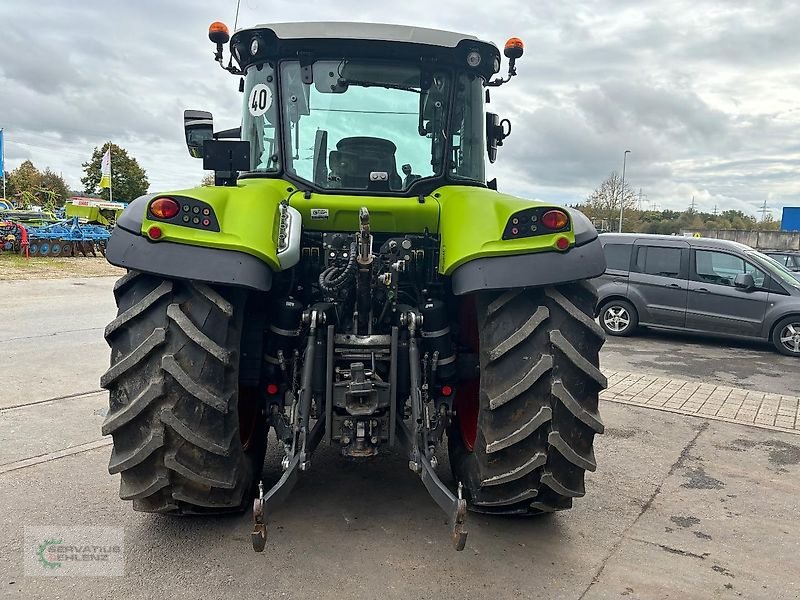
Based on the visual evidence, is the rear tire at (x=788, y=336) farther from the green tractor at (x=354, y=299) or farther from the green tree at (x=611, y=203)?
the green tree at (x=611, y=203)

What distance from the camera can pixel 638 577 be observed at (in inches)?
125

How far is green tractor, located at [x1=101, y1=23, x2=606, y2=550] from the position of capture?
293cm

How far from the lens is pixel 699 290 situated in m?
10.9

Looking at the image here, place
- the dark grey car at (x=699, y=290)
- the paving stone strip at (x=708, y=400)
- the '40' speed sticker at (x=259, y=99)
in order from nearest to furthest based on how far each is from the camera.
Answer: the '40' speed sticker at (x=259, y=99) → the paving stone strip at (x=708, y=400) → the dark grey car at (x=699, y=290)

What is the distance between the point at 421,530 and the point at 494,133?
259 cm

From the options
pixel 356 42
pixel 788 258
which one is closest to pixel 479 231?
pixel 356 42

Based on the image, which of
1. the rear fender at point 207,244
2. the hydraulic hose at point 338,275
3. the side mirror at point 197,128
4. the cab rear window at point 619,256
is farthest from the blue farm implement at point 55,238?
the hydraulic hose at point 338,275

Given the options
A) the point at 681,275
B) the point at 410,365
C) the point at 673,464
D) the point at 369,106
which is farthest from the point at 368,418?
the point at 681,275

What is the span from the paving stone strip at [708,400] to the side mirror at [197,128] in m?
4.72

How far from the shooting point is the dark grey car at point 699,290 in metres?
10.4

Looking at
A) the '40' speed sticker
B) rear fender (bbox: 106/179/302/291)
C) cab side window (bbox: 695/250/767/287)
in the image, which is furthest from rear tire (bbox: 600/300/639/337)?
rear fender (bbox: 106/179/302/291)

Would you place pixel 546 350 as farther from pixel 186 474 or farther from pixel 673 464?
pixel 673 464

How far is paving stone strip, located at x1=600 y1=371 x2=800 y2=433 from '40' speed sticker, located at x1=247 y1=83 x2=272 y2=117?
468cm

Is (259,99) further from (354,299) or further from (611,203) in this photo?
(611,203)
